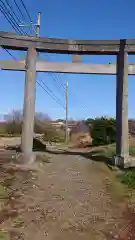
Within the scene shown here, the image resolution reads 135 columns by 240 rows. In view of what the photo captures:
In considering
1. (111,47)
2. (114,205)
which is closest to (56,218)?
(114,205)

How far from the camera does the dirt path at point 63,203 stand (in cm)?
534

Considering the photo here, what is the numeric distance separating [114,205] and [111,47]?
5927 mm

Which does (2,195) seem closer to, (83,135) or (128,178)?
(128,178)

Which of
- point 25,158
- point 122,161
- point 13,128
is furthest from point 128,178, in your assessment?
point 13,128

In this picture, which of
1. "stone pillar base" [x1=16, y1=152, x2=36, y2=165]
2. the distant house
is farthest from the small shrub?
the distant house

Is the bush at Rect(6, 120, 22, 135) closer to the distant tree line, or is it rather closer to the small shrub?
the distant tree line

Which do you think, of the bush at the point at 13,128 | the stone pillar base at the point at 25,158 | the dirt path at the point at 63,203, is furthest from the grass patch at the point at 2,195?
the bush at the point at 13,128

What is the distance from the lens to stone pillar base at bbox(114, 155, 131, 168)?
1058 centimetres

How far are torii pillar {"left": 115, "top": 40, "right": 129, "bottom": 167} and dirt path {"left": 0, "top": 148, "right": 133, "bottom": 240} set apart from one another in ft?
2.62

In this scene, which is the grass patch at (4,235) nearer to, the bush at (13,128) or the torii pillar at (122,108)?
the torii pillar at (122,108)

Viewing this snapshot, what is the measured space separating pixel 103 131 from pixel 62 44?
10.8 m

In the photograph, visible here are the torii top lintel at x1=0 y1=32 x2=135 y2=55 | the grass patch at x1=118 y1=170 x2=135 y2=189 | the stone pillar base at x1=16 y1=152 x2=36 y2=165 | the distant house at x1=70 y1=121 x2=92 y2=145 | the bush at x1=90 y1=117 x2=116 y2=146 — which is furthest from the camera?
the distant house at x1=70 y1=121 x2=92 y2=145

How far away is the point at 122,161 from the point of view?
420 inches

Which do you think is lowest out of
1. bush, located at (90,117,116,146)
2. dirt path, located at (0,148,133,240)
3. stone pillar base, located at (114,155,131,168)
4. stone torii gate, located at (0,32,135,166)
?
dirt path, located at (0,148,133,240)
